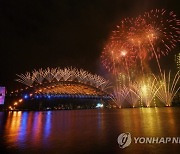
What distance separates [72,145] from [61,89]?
11895cm

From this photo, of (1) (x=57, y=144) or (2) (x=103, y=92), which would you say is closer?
(1) (x=57, y=144)

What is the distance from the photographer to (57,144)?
14609 millimetres

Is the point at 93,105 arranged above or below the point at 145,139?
above

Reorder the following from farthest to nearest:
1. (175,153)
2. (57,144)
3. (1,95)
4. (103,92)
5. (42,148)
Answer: (103,92)
(1,95)
(57,144)
(42,148)
(175,153)

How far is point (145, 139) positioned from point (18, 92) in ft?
362

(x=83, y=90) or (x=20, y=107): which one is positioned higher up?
(x=83, y=90)

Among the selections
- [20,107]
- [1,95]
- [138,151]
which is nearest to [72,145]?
[138,151]

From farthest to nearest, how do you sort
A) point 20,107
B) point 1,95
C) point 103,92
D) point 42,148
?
point 103,92, point 20,107, point 1,95, point 42,148

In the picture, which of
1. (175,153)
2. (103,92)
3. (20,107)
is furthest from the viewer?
(103,92)

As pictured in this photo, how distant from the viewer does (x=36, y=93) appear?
391ft

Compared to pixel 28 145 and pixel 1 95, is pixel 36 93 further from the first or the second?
pixel 28 145

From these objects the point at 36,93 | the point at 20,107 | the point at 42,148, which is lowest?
the point at 42,148

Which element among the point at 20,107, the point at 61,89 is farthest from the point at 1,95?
the point at 61,89

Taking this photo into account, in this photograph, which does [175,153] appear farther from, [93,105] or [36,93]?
[93,105]
